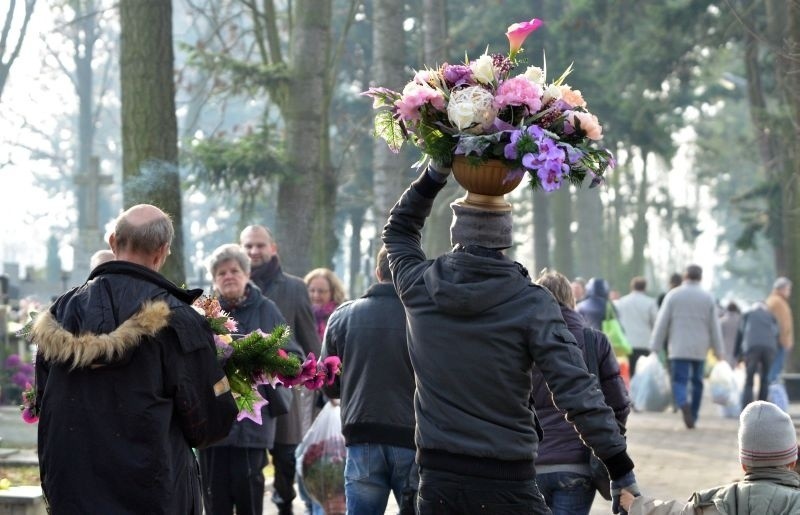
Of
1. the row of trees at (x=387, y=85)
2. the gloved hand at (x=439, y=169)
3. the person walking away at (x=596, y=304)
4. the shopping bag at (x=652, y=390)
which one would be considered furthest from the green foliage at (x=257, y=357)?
the shopping bag at (x=652, y=390)

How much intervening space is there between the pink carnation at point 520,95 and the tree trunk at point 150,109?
7.18 meters

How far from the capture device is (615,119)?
104 ft

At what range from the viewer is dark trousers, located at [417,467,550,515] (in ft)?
16.7

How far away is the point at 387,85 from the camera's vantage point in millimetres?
19266

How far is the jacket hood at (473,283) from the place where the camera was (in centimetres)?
515

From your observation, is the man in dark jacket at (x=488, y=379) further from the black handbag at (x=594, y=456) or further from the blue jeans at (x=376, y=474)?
the blue jeans at (x=376, y=474)

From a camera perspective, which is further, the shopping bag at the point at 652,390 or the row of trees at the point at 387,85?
the shopping bag at the point at 652,390

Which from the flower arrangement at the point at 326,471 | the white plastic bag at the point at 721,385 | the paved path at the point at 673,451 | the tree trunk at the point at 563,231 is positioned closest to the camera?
the flower arrangement at the point at 326,471

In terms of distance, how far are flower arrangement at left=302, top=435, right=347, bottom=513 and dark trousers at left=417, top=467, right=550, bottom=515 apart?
3.97m

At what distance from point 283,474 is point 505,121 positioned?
16.1 ft

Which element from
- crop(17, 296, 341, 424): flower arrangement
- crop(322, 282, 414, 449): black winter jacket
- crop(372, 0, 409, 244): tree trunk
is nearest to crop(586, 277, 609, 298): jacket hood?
crop(372, 0, 409, 244): tree trunk

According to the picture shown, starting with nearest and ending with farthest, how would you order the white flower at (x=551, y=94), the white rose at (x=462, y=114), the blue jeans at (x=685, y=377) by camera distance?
the white rose at (x=462, y=114)
the white flower at (x=551, y=94)
the blue jeans at (x=685, y=377)

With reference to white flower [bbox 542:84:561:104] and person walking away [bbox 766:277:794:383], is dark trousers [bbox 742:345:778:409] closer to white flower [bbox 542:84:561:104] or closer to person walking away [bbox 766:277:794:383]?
person walking away [bbox 766:277:794:383]

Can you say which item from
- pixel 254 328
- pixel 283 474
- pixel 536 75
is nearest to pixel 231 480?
pixel 254 328
